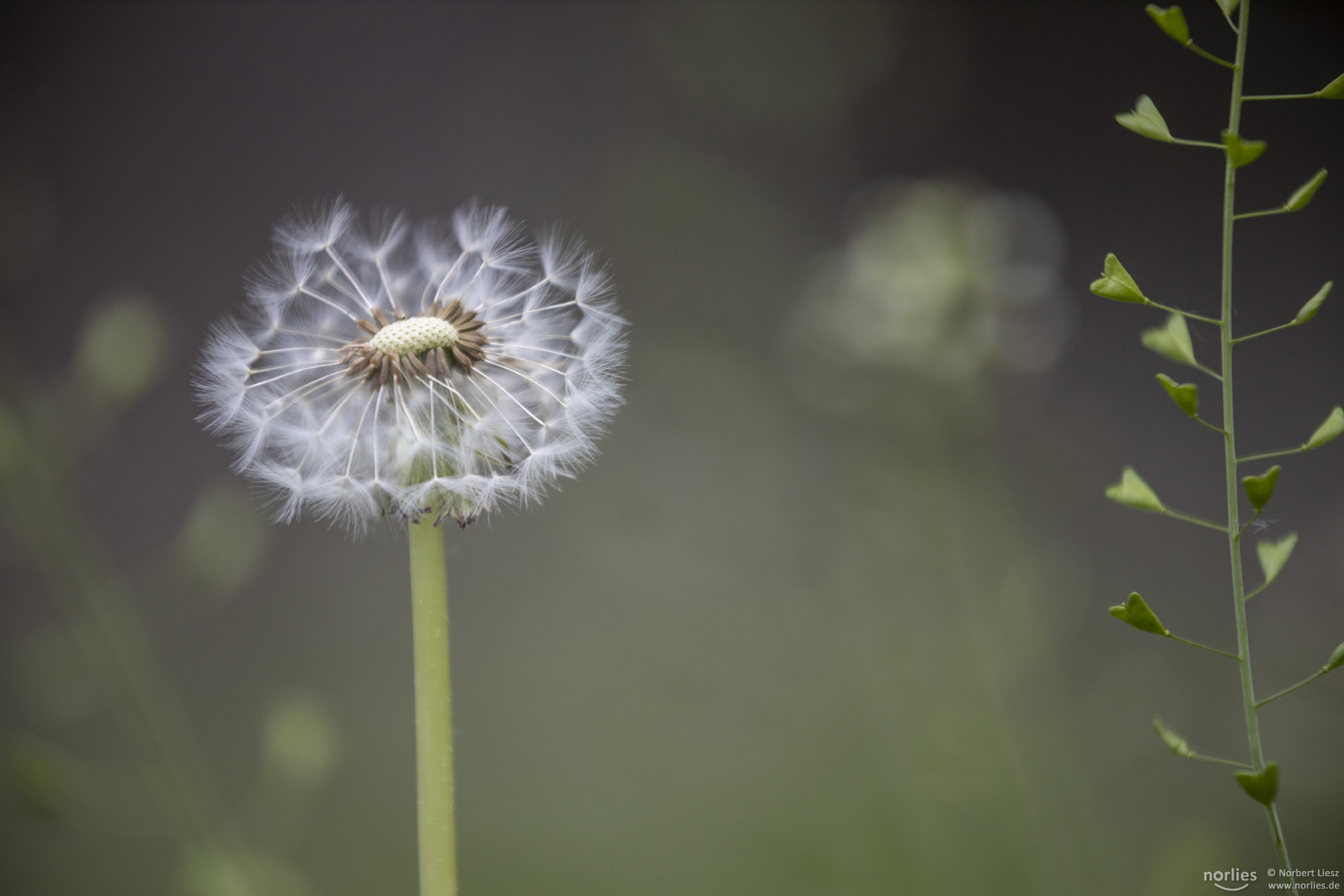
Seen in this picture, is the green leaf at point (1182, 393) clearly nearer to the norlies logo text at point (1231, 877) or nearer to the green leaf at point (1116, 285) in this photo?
the green leaf at point (1116, 285)

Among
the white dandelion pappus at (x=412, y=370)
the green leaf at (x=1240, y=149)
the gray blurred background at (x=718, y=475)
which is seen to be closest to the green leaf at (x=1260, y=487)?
the green leaf at (x=1240, y=149)

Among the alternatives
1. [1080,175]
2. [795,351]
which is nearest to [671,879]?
[795,351]

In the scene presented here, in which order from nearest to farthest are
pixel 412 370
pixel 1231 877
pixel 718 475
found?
pixel 412 370 < pixel 1231 877 < pixel 718 475

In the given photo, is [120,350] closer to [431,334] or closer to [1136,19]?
[431,334]

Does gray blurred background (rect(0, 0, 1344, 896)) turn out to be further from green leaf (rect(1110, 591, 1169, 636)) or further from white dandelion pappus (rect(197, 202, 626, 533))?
green leaf (rect(1110, 591, 1169, 636))

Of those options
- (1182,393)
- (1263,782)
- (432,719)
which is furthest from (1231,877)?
(432,719)

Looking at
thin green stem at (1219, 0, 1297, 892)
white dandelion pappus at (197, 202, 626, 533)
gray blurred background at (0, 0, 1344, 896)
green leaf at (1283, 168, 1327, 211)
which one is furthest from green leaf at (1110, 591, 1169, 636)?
gray blurred background at (0, 0, 1344, 896)

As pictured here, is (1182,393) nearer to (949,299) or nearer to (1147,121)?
(1147,121)
